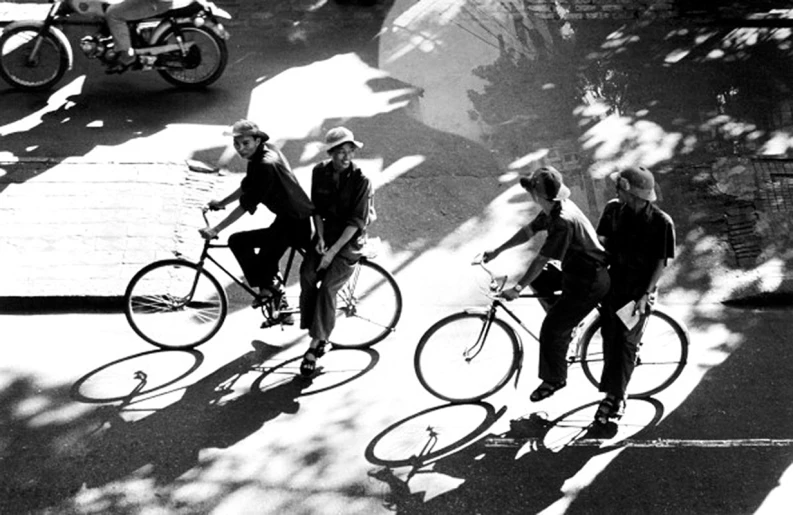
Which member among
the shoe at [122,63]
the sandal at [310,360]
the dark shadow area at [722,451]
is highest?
the shoe at [122,63]

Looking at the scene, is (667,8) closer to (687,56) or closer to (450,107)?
(687,56)

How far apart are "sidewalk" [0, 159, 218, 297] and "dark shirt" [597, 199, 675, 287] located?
345cm

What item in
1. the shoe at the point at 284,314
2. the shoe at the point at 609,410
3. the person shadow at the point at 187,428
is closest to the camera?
the person shadow at the point at 187,428

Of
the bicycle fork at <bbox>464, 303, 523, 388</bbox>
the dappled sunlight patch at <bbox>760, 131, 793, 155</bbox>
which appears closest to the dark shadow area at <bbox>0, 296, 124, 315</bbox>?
the bicycle fork at <bbox>464, 303, 523, 388</bbox>

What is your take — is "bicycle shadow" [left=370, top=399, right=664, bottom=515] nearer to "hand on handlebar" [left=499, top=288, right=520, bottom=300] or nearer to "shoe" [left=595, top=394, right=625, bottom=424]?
"shoe" [left=595, top=394, right=625, bottom=424]

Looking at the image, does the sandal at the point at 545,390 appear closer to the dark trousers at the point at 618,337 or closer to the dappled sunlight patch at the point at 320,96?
the dark trousers at the point at 618,337

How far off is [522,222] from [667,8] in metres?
5.01

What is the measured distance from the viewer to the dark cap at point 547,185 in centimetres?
621

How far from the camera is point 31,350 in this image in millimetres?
7410

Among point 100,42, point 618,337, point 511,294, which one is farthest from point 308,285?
point 100,42

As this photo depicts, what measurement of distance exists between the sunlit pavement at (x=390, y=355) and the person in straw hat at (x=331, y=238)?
43 centimetres

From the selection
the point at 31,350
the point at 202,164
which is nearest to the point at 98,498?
the point at 31,350

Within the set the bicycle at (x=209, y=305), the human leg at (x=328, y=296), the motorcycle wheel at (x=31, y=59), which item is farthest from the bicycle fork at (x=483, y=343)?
the motorcycle wheel at (x=31, y=59)

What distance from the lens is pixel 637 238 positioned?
6371 mm
